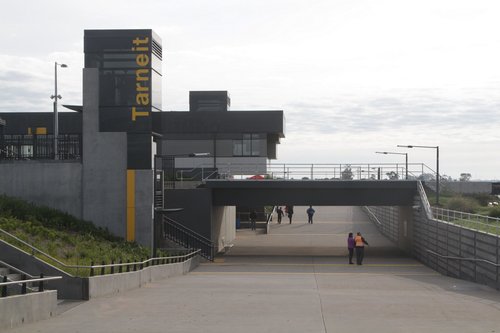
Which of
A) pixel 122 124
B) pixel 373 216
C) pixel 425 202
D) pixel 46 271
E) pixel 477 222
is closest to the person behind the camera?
pixel 46 271

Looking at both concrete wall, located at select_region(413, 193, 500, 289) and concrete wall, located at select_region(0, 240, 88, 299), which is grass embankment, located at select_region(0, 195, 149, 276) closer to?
concrete wall, located at select_region(0, 240, 88, 299)

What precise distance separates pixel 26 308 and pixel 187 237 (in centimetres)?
2389

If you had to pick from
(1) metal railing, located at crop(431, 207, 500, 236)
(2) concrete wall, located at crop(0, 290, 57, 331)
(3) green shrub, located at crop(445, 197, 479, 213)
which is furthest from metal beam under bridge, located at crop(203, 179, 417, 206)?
(2) concrete wall, located at crop(0, 290, 57, 331)

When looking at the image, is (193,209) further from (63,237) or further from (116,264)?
(116,264)

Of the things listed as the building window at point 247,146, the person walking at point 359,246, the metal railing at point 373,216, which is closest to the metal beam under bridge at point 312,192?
the person walking at point 359,246

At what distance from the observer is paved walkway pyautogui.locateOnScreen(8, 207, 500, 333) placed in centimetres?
1280

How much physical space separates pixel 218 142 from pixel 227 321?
154 feet

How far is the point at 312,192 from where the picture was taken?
42.5 meters

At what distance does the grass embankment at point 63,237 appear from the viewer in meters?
22.1

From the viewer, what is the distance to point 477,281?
83.2ft

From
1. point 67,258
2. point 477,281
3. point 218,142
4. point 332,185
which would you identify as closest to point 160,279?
point 67,258

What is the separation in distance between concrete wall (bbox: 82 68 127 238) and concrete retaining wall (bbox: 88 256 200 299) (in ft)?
15.5

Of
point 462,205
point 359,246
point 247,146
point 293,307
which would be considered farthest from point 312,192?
point 293,307

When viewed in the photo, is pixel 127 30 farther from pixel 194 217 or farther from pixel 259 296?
pixel 259 296
